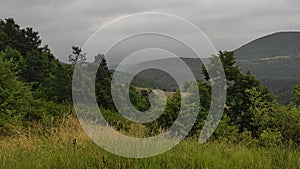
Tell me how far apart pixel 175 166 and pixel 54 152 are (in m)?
1.78

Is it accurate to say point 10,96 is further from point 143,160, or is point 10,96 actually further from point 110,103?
point 143,160

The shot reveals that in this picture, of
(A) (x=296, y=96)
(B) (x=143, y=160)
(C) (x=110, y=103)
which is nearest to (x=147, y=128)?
(B) (x=143, y=160)

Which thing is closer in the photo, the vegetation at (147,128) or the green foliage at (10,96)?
the vegetation at (147,128)

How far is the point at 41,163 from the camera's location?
4.52m

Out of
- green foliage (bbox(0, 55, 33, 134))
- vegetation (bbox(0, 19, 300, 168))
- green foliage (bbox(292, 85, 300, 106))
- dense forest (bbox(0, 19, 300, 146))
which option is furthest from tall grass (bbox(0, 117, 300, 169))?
green foliage (bbox(0, 55, 33, 134))

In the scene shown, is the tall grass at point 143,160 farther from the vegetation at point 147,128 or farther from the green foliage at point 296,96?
the green foliage at point 296,96

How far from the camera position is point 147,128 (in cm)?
667

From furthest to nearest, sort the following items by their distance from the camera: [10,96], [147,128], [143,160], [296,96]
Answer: [10,96] → [296,96] → [147,128] → [143,160]

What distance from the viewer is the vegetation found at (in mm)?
4457

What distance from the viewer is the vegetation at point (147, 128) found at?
14.6 feet

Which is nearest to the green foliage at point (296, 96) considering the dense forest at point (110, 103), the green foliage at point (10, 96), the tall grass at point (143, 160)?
the dense forest at point (110, 103)

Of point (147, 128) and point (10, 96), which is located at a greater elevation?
point (10, 96)

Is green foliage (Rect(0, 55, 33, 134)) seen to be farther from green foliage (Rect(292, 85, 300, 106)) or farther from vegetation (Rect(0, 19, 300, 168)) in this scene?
green foliage (Rect(292, 85, 300, 106))

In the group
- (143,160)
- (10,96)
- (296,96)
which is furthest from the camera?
(10,96)
